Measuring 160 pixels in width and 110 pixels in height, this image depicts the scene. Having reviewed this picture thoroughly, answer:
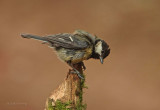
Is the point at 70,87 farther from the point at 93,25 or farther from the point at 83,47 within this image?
the point at 93,25

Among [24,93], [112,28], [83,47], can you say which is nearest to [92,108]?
[24,93]

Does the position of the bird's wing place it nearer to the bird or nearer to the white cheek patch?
the bird

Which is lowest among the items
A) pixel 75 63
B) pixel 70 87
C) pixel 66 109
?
pixel 66 109

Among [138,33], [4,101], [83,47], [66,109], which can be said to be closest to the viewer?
[66,109]

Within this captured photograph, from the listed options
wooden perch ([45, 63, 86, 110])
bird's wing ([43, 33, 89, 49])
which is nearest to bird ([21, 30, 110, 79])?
bird's wing ([43, 33, 89, 49])

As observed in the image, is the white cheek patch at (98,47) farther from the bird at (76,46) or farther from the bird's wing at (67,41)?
the bird's wing at (67,41)

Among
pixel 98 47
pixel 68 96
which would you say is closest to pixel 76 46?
pixel 98 47
